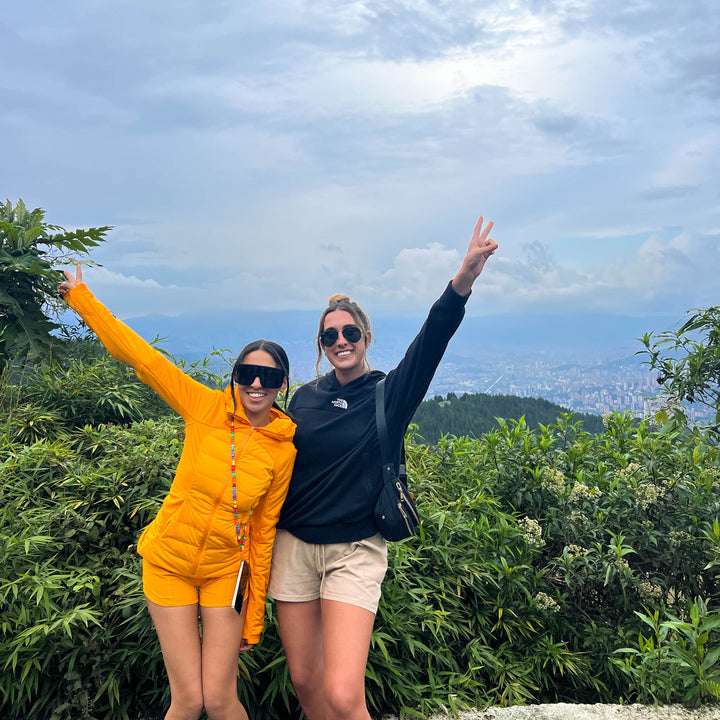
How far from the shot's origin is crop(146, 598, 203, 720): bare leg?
8.90 ft

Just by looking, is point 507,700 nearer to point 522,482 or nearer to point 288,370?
point 522,482

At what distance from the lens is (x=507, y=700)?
382cm

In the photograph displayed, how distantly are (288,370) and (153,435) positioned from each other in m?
2.44

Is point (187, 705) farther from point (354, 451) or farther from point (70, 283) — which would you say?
point (70, 283)

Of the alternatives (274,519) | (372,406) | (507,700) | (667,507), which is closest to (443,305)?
(372,406)

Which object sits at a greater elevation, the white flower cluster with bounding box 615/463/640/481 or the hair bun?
the hair bun

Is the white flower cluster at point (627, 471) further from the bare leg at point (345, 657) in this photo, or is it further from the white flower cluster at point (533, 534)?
the bare leg at point (345, 657)

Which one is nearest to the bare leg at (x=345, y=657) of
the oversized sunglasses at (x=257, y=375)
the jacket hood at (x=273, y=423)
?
the jacket hood at (x=273, y=423)

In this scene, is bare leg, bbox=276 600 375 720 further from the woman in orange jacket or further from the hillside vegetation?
the hillside vegetation

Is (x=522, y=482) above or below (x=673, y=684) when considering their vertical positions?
above

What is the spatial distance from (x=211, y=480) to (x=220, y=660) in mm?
757

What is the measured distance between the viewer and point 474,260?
107 inches

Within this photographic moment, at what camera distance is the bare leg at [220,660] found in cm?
270

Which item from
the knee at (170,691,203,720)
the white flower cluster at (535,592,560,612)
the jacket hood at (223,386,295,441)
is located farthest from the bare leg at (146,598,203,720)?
the white flower cluster at (535,592,560,612)
